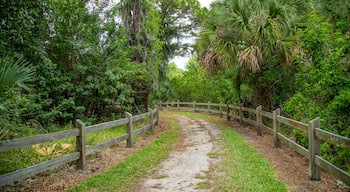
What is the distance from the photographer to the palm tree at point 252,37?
10328mm

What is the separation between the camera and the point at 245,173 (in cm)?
572

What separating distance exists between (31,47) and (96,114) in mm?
4407

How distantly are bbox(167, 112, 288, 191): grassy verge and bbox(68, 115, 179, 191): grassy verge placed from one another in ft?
4.98

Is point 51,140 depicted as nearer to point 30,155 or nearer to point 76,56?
point 30,155

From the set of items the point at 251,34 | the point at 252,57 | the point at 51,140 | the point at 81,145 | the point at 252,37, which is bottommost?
the point at 81,145

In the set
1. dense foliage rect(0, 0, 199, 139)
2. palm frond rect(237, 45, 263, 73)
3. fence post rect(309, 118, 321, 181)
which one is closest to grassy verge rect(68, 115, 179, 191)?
dense foliage rect(0, 0, 199, 139)

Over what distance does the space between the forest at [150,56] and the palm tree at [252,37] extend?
0.04m

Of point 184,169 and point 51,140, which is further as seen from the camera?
point 184,169

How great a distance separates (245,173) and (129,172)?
229 cm

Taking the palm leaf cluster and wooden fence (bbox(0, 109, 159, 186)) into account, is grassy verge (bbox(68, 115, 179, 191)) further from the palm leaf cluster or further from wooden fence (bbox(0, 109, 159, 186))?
the palm leaf cluster

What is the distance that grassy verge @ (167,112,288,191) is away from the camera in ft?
16.1

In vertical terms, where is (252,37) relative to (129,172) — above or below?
above

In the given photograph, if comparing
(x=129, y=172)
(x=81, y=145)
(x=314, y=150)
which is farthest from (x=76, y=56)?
(x=314, y=150)

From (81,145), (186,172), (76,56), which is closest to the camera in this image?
(186,172)
